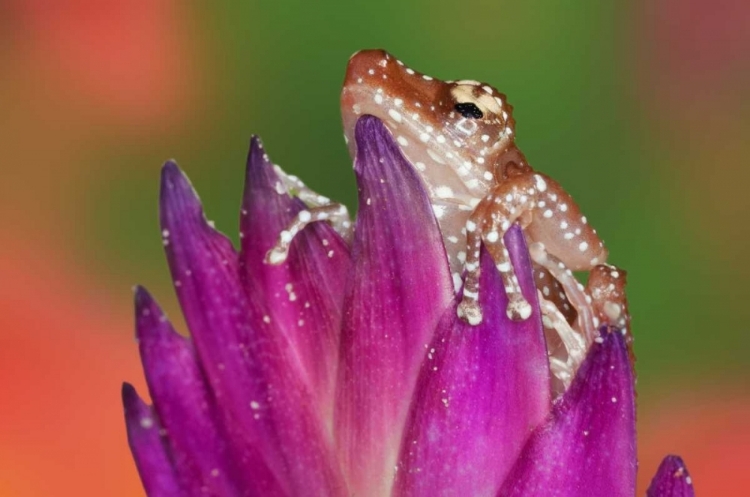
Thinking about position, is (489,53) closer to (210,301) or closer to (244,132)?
(244,132)

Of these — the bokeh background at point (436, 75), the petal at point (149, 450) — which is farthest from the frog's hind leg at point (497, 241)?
the bokeh background at point (436, 75)

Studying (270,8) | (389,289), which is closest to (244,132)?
(270,8)

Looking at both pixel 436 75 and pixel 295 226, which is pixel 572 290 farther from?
pixel 436 75

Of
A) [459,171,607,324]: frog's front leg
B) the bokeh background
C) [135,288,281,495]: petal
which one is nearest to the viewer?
[135,288,281,495]: petal

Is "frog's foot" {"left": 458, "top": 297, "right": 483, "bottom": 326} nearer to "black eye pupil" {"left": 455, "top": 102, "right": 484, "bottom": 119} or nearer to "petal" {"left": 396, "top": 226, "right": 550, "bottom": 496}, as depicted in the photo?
"petal" {"left": 396, "top": 226, "right": 550, "bottom": 496}

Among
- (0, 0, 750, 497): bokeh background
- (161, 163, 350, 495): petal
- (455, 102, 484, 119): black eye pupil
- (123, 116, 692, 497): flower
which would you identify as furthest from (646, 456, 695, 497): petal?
(0, 0, 750, 497): bokeh background

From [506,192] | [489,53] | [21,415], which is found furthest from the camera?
[489,53]

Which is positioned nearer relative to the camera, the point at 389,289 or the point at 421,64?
the point at 389,289
